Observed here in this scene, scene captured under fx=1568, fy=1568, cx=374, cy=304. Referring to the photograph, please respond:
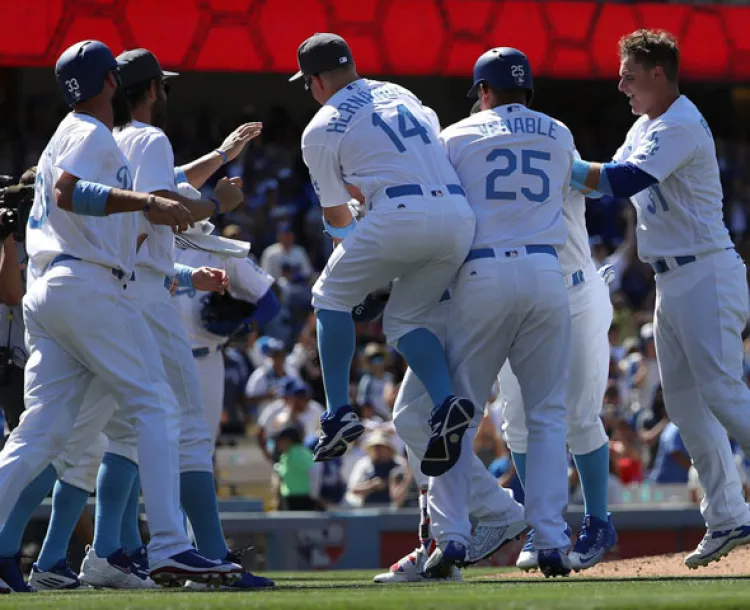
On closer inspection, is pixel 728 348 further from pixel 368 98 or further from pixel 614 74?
pixel 614 74

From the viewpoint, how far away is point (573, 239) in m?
7.88

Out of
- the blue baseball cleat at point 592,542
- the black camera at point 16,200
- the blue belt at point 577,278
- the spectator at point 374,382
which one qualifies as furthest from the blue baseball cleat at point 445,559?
the spectator at point 374,382

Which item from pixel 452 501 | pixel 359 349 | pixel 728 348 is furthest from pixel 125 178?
pixel 359 349

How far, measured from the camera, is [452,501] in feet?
22.4

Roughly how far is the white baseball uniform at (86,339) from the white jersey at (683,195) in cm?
251

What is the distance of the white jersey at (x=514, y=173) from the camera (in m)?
6.90

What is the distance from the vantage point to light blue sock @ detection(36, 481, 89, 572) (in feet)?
24.7

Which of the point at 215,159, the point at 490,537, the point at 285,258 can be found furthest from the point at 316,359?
the point at 490,537

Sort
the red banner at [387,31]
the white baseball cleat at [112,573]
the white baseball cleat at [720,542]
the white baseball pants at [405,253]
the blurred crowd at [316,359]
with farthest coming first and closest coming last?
the red banner at [387,31] → the blurred crowd at [316,359] → the white baseball cleat at [720,542] → the white baseball cleat at [112,573] → the white baseball pants at [405,253]

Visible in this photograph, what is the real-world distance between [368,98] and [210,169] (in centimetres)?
119

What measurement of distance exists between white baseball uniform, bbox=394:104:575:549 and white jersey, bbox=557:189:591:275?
80 centimetres

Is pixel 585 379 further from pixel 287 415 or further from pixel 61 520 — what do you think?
pixel 287 415

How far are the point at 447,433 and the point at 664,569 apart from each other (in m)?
2.41

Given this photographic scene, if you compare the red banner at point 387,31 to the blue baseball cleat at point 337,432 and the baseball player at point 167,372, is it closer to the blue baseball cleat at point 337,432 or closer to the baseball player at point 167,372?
the baseball player at point 167,372
